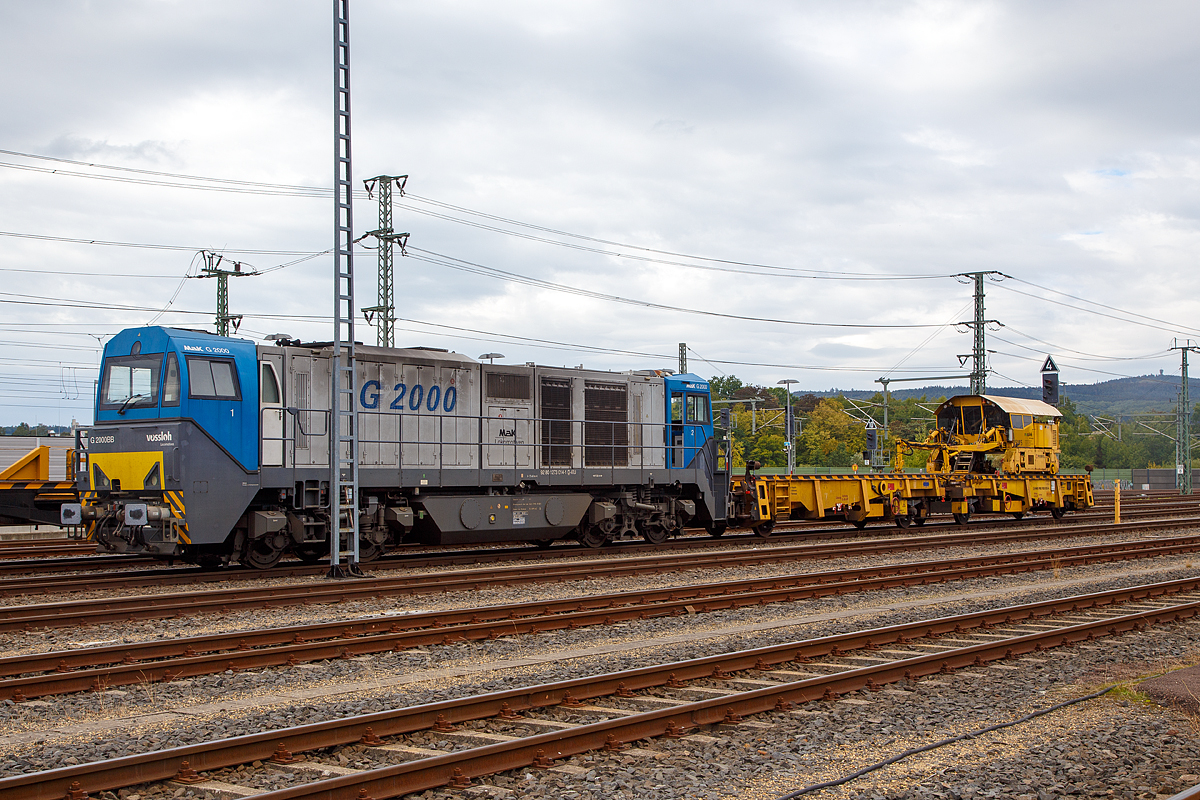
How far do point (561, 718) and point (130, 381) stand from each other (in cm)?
1112

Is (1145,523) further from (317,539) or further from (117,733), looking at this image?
(117,733)

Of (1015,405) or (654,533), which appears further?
(1015,405)

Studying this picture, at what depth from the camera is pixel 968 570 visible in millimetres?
16438

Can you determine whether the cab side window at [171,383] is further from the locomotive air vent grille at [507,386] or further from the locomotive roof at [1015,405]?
the locomotive roof at [1015,405]

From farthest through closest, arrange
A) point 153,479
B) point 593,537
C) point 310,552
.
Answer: point 593,537, point 310,552, point 153,479

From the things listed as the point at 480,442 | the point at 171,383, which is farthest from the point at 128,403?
the point at 480,442

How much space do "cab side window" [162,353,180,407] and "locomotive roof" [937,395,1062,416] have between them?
22.8m

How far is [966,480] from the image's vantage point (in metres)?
28.1

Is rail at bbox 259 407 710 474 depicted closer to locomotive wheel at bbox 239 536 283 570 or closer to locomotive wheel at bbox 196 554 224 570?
locomotive wheel at bbox 239 536 283 570

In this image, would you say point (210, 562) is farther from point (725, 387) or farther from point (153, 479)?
point (725, 387)

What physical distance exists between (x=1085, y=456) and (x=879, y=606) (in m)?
110

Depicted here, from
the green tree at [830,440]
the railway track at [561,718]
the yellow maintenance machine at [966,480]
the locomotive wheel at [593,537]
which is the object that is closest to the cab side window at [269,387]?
the locomotive wheel at [593,537]

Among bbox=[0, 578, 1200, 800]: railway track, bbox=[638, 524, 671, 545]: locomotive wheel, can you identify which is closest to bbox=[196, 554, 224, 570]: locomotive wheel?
bbox=[638, 524, 671, 545]: locomotive wheel

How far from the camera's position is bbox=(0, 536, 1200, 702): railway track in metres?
8.53
